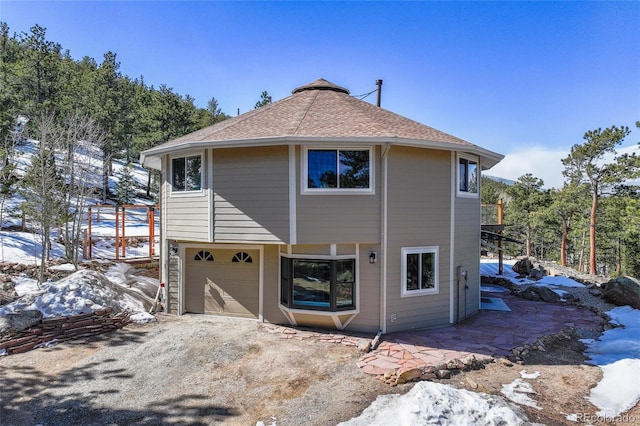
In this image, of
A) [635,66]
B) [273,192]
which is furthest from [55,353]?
[635,66]

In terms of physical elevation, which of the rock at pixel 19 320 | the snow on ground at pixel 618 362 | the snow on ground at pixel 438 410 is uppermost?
the rock at pixel 19 320

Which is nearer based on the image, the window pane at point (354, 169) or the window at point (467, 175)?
the window pane at point (354, 169)

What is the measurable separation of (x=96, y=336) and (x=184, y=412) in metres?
4.35

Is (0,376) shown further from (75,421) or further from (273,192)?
(273,192)

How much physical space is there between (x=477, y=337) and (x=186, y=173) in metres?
8.45

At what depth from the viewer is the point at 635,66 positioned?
35.1 feet

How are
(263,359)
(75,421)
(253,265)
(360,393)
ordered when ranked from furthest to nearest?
(253,265)
(263,359)
(360,393)
(75,421)

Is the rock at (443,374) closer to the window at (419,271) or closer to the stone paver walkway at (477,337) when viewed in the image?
the stone paver walkway at (477,337)

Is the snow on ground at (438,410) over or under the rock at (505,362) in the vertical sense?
over

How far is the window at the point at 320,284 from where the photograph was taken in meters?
7.75

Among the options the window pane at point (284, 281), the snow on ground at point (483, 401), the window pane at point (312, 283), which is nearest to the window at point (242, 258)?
the window pane at point (284, 281)

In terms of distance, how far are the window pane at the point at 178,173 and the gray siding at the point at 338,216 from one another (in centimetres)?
351

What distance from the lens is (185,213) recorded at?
8883mm

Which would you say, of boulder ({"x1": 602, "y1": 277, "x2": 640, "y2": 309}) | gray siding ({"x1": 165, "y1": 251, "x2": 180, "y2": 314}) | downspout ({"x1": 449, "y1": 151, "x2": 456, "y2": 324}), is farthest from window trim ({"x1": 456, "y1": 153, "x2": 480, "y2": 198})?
gray siding ({"x1": 165, "y1": 251, "x2": 180, "y2": 314})
